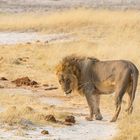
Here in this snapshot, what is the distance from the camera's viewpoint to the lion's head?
41.6ft

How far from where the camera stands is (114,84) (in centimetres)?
1249

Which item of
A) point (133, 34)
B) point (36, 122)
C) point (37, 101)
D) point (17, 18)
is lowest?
point (17, 18)

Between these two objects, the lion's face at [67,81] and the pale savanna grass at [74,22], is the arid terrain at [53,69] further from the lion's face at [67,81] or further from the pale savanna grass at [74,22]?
the lion's face at [67,81]

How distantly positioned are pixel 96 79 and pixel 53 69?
6.66 metres

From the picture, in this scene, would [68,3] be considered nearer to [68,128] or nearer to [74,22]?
[74,22]

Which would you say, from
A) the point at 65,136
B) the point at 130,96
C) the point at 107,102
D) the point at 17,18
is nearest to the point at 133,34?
the point at 17,18

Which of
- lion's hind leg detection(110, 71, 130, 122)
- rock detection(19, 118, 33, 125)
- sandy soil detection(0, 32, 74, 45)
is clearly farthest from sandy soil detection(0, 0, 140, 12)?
rock detection(19, 118, 33, 125)

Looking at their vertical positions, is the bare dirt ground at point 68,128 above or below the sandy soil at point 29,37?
above

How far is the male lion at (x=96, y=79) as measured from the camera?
12.3m

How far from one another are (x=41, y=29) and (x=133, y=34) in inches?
255

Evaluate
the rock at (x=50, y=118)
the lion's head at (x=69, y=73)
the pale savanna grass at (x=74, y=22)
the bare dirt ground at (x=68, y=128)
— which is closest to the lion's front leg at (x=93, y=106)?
the bare dirt ground at (x=68, y=128)

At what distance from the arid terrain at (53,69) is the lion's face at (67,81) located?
1.51 ft

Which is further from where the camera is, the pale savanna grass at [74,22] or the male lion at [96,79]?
the pale savanna grass at [74,22]

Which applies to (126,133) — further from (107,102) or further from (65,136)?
(107,102)
